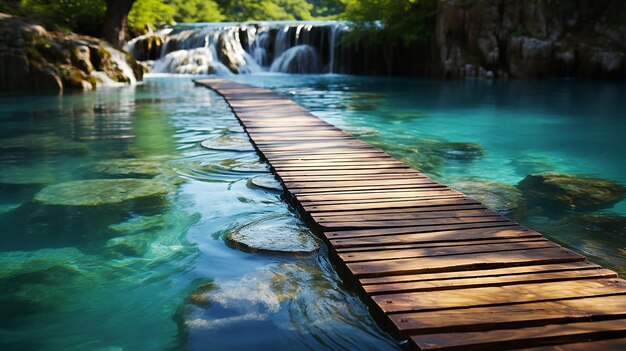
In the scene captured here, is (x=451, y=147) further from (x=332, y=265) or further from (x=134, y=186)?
(x=332, y=265)

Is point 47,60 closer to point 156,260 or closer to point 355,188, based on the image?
point 355,188

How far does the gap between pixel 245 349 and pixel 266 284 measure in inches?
26.0

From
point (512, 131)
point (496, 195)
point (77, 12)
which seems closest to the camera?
point (496, 195)

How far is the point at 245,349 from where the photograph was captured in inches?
97.7

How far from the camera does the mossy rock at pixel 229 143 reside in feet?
23.6

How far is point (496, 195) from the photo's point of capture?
501cm

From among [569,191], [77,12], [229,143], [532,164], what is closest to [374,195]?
[569,191]

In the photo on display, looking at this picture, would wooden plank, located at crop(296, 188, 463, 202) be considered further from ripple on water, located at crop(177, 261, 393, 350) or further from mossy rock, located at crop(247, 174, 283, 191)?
ripple on water, located at crop(177, 261, 393, 350)

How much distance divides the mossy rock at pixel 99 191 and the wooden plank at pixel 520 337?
129 inches

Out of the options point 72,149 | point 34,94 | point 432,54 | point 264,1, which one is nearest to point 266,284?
point 72,149

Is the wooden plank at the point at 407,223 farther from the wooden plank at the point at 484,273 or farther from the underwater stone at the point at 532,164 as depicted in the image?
the underwater stone at the point at 532,164

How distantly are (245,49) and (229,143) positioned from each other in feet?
62.2

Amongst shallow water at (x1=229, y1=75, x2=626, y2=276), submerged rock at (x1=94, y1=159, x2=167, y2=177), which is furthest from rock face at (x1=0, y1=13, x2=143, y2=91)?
submerged rock at (x1=94, y1=159, x2=167, y2=177)

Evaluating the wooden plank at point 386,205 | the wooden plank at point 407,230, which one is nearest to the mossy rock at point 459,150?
the wooden plank at point 386,205
